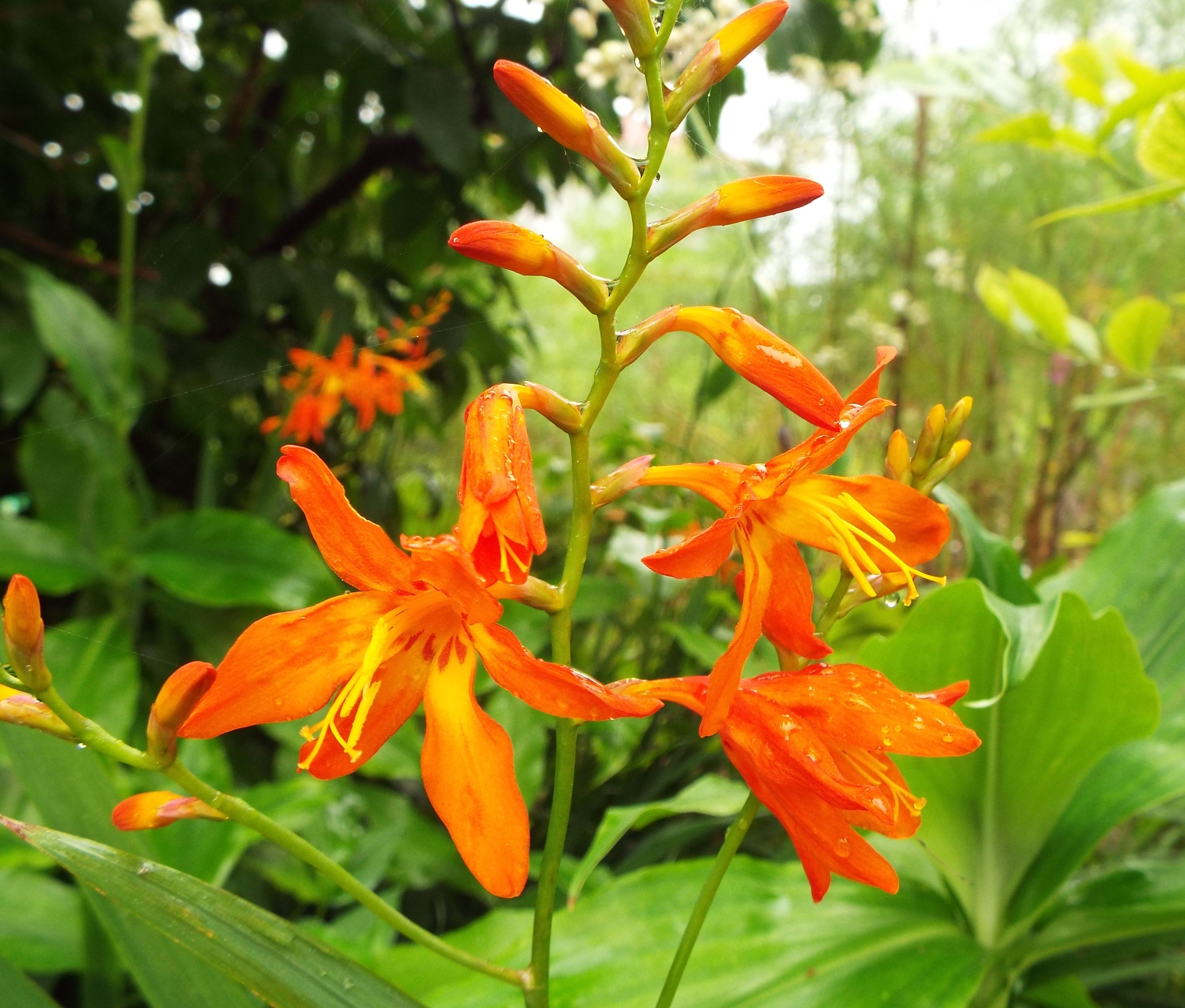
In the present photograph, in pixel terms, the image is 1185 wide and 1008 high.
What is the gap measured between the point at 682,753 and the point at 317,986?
2.57ft

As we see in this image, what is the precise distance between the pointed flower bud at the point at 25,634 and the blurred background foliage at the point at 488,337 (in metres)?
0.16

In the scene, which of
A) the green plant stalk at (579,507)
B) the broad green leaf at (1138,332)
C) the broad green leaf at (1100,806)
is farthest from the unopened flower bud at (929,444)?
the broad green leaf at (1138,332)

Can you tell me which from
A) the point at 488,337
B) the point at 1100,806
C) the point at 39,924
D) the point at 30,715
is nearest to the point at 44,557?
the point at 39,924

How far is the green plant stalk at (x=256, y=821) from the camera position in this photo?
0.33 meters

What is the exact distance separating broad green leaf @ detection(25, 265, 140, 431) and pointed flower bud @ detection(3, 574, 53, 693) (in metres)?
0.82

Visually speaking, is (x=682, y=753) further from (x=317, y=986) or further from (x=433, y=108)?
(x=433, y=108)

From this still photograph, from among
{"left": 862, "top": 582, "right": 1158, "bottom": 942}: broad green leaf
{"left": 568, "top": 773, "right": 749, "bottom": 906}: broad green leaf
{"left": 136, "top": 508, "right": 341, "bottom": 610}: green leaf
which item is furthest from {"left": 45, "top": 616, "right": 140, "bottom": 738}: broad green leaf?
{"left": 862, "top": 582, "right": 1158, "bottom": 942}: broad green leaf

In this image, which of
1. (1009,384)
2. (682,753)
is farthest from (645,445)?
(1009,384)

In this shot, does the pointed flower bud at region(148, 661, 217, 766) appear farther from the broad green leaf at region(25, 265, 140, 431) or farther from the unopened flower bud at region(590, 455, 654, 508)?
the broad green leaf at region(25, 265, 140, 431)

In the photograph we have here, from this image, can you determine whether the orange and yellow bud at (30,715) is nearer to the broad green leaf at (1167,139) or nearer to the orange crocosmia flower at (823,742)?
the orange crocosmia flower at (823,742)

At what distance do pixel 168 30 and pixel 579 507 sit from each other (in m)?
1.14

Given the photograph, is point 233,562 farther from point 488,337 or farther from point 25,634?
point 25,634

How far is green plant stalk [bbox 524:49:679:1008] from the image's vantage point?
344 mm

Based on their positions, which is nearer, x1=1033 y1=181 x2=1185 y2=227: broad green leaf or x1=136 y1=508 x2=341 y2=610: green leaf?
x1=1033 y1=181 x2=1185 y2=227: broad green leaf
